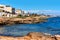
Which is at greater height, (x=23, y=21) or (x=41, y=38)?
(x=41, y=38)

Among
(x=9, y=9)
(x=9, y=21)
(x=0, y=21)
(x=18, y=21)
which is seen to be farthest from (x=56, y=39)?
(x=9, y=9)

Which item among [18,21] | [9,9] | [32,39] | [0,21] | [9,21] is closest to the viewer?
[32,39]

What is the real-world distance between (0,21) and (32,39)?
53759mm

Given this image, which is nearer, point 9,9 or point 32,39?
point 32,39

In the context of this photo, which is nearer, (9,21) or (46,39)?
(46,39)

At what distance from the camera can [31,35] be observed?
51.5 ft

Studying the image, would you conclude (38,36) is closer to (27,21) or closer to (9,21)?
(9,21)

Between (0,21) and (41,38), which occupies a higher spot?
(41,38)

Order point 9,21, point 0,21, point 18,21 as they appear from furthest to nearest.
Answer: point 18,21 → point 9,21 → point 0,21

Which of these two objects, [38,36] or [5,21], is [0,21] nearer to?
[5,21]

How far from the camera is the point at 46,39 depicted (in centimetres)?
1509

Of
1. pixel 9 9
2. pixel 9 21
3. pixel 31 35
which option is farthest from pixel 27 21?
pixel 31 35

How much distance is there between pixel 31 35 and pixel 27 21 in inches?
2653

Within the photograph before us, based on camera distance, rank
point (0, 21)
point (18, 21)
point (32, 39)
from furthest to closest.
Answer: point (18, 21)
point (0, 21)
point (32, 39)
